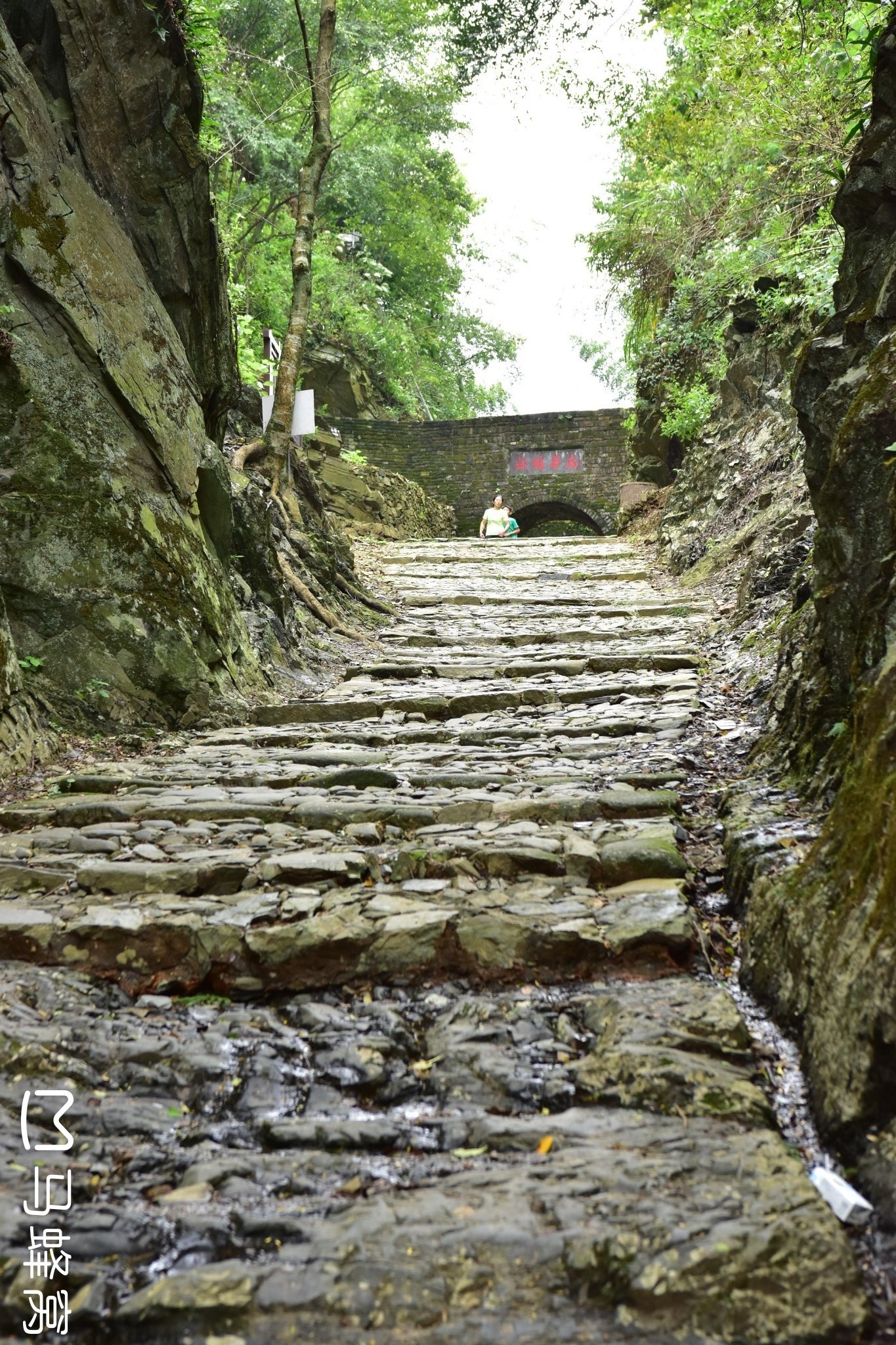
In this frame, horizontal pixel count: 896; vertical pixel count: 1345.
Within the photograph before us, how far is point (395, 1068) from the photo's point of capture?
7.80 feet

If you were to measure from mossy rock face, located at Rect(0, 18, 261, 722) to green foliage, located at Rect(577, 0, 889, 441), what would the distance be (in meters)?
4.00

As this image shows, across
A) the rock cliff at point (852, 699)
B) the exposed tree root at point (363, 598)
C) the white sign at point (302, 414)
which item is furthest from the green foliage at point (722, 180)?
the exposed tree root at point (363, 598)

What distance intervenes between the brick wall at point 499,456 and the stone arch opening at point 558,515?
75 mm

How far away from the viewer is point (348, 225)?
21.6 m

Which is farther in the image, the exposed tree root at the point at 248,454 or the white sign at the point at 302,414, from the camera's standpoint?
the white sign at the point at 302,414

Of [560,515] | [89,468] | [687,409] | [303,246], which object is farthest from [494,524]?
[89,468]

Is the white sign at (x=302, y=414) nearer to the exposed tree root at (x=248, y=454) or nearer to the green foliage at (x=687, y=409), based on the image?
the exposed tree root at (x=248, y=454)

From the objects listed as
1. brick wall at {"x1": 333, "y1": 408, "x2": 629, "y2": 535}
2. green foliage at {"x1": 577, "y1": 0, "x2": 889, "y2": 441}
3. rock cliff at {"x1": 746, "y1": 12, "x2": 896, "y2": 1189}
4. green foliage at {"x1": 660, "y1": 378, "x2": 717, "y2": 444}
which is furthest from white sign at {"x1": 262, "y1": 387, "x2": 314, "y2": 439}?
brick wall at {"x1": 333, "y1": 408, "x2": 629, "y2": 535}

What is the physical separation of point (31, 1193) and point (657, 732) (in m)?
3.84

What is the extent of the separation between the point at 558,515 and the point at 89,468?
20.7m

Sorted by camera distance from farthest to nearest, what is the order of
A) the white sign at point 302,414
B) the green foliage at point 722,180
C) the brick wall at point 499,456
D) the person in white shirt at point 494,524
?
the brick wall at point 499,456
the person in white shirt at point 494,524
the white sign at point 302,414
the green foliage at point 722,180

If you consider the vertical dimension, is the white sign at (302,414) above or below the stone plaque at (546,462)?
below

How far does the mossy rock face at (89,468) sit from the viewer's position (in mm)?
5055

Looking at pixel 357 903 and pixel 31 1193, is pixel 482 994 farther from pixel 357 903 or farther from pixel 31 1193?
pixel 31 1193
